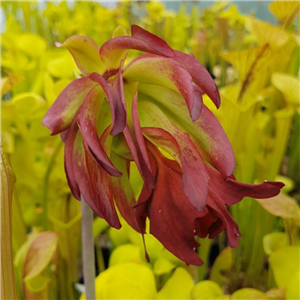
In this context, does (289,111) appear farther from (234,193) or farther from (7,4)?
(7,4)

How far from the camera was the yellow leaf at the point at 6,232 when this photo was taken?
21 cm

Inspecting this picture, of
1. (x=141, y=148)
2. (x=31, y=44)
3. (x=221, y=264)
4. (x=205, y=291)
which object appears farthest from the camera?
(x=31, y=44)

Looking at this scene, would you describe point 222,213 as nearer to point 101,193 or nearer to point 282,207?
point 101,193

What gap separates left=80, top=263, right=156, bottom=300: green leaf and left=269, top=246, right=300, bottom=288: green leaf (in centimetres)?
11

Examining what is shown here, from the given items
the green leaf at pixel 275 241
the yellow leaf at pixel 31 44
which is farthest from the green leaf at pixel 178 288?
the yellow leaf at pixel 31 44

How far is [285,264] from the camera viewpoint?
1.18ft

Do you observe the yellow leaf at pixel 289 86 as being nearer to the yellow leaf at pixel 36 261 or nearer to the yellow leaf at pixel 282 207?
the yellow leaf at pixel 282 207

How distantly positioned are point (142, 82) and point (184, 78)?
0.04m

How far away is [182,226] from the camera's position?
0.22 meters

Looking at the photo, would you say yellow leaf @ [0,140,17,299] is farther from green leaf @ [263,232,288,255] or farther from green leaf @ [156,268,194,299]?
green leaf @ [263,232,288,255]

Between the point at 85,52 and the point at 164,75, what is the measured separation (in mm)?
55

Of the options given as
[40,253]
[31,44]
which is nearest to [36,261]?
[40,253]

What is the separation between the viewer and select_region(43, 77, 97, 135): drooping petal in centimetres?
22

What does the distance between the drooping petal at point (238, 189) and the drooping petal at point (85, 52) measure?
0.09m
